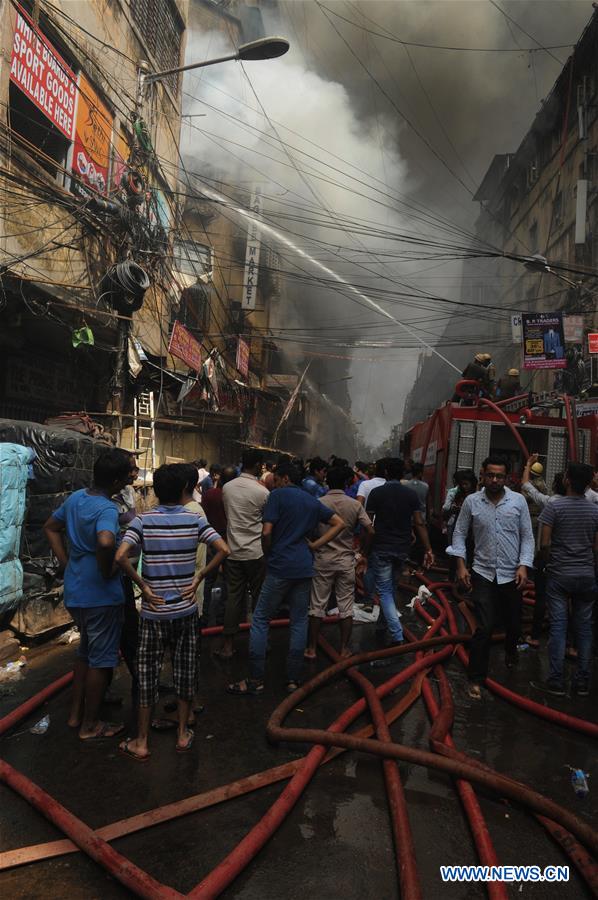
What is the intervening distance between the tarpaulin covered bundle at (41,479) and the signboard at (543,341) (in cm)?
1269

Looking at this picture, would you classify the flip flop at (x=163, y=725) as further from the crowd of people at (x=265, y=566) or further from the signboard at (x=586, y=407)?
the signboard at (x=586, y=407)

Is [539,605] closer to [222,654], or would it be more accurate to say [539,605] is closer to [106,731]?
[222,654]

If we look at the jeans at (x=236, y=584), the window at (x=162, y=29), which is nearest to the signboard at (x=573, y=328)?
the window at (x=162, y=29)

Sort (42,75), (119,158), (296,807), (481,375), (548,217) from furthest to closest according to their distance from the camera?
(548,217)
(119,158)
(481,375)
(42,75)
(296,807)

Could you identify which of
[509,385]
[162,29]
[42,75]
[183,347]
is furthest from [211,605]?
[162,29]

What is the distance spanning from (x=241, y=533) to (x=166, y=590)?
1766 mm

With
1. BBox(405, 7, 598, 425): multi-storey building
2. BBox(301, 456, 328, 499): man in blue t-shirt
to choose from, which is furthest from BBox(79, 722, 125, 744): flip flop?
BBox(405, 7, 598, 425): multi-storey building

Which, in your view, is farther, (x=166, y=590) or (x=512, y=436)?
(x=512, y=436)

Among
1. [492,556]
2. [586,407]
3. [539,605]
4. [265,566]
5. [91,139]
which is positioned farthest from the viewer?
[586,407]

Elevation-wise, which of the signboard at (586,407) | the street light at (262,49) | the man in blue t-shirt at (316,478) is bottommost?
the man in blue t-shirt at (316,478)

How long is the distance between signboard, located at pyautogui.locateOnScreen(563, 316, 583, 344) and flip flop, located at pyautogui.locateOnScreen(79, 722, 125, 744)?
622 inches

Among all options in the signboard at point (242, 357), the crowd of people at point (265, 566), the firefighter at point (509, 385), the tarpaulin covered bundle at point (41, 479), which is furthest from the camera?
the signboard at point (242, 357)

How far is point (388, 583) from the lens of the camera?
578 centimetres

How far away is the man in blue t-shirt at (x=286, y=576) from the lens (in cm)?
446
